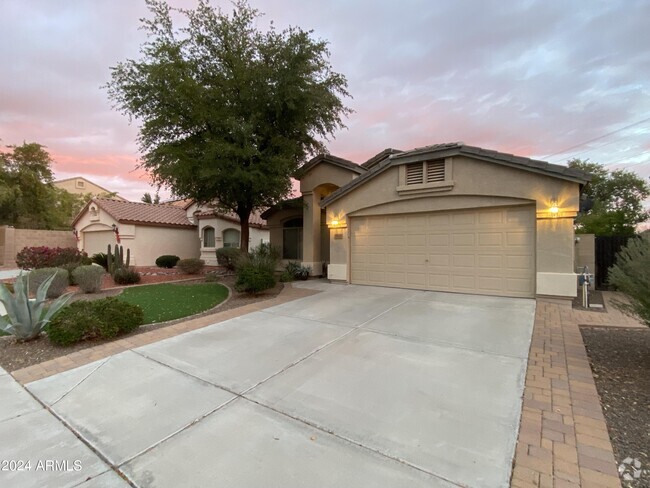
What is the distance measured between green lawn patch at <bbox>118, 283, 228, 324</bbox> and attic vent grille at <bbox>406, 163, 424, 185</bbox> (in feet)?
22.7

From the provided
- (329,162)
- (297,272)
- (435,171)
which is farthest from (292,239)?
(435,171)

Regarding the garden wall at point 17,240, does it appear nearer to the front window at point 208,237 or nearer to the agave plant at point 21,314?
the front window at point 208,237

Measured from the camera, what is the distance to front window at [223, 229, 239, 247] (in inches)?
777

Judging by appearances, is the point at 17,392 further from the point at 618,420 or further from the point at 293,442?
the point at 618,420

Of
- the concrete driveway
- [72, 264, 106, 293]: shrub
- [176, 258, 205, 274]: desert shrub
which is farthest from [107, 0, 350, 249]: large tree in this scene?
the concrete driveway

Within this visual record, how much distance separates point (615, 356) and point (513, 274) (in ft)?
12.8

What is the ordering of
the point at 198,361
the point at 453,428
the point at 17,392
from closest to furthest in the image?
1. the point at 453,428
2. the point at 17,392
3. the point at 198,361

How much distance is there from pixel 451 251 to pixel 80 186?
174 feet

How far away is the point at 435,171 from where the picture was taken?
9.23m

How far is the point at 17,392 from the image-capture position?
11.9 feet

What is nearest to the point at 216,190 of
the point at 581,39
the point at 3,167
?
the point at 581,39

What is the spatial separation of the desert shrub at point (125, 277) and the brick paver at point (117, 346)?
7.00 metres

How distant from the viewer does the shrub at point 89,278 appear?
980 cm

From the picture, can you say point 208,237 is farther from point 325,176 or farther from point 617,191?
point 617,191
